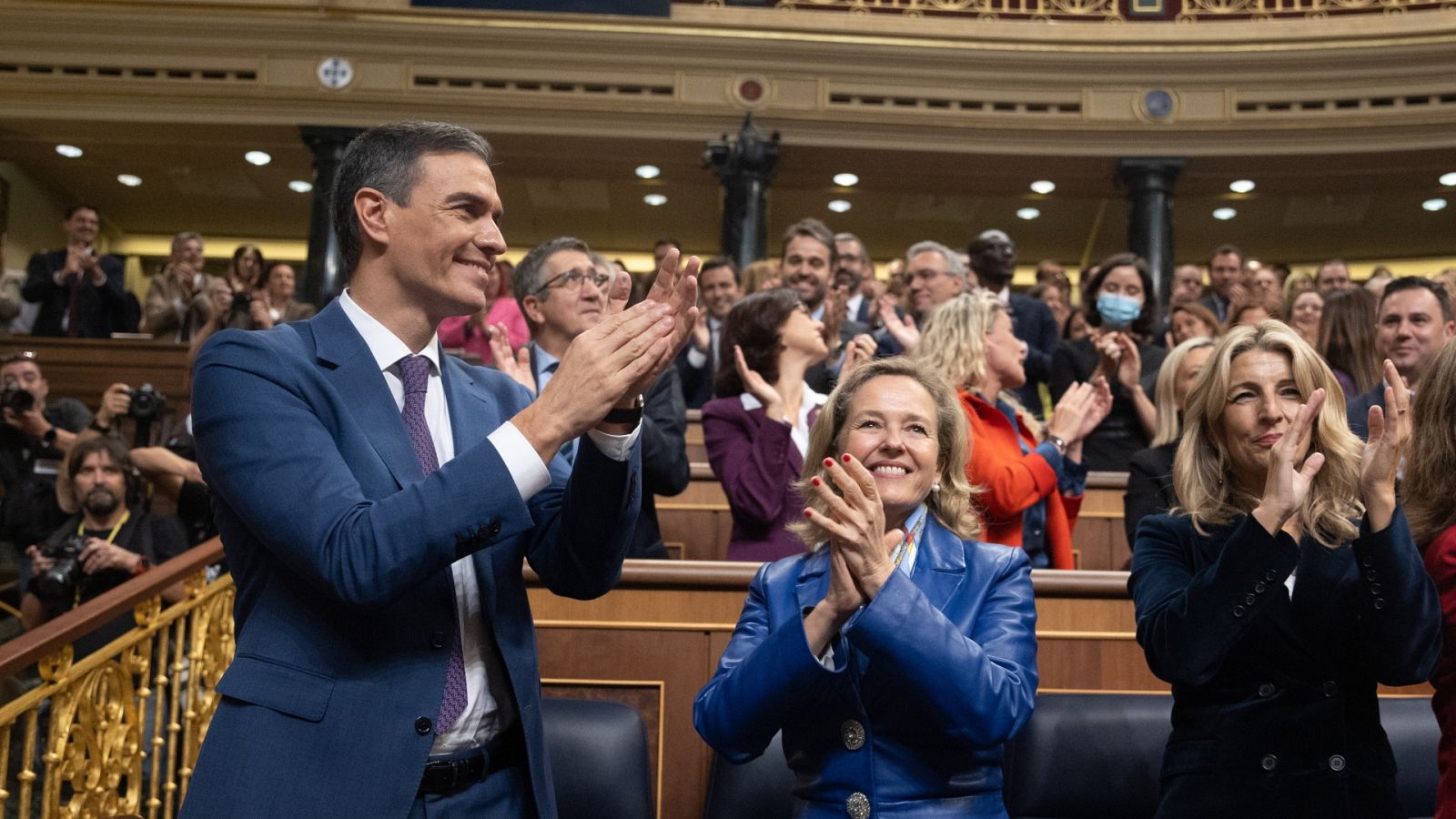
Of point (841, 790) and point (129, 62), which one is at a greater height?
point (129, 62)

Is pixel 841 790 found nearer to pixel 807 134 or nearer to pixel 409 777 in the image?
pixel 409 777

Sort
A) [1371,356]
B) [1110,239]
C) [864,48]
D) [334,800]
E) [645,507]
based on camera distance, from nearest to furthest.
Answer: [334,800] < [645,507] < [1371,356] < [864,48] < [1110,239]

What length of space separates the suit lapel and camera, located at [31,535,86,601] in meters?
2.29

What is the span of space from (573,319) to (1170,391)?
139 cm

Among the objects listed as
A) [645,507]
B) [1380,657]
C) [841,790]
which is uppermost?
[645,507]

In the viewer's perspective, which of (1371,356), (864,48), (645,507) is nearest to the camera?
(645,507)

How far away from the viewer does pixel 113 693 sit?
238cm

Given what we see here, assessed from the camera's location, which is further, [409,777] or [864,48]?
[864,48]

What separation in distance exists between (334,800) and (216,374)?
407mm

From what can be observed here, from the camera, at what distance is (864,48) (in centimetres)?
864

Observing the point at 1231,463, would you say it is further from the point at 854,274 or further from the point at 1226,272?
the point at 1226,272

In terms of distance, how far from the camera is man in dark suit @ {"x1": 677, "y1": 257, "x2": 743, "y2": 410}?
15.5 feet

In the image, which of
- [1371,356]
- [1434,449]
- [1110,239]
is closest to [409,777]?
[1434,449]

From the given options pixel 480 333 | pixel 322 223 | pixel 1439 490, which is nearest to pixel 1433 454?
pixel 1439 490
